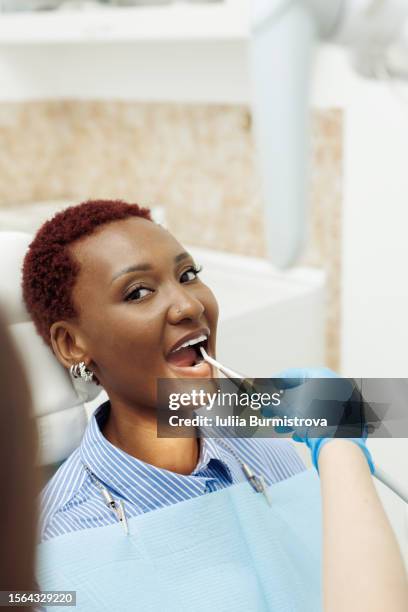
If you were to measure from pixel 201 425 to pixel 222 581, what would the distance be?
0.62ft

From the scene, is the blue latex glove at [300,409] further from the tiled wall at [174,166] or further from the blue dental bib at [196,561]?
the tiled wall at [174,166]

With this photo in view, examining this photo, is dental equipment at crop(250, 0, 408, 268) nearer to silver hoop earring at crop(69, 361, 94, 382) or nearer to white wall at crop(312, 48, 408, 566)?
silver hoop earring at crop(69, 361, 94, 382)

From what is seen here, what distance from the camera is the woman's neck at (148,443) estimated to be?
962 mm

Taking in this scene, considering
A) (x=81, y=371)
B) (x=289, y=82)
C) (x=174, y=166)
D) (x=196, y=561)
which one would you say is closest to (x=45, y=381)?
(x=81, y=371)

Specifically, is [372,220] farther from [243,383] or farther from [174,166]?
Answer: [243,383]

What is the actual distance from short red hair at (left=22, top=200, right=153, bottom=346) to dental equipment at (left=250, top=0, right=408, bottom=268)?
40cm

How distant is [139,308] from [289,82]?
41cm

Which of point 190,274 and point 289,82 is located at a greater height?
point 289,82

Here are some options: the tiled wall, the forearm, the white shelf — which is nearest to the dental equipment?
the forearm

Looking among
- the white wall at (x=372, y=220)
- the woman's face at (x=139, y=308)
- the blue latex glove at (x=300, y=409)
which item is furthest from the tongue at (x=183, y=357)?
the white wall at (x=372, y=220)

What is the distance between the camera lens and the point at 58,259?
0.93 m

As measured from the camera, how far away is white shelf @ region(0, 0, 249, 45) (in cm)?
151

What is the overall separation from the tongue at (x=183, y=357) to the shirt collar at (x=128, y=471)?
0.39 feet

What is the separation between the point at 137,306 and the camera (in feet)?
2.99
